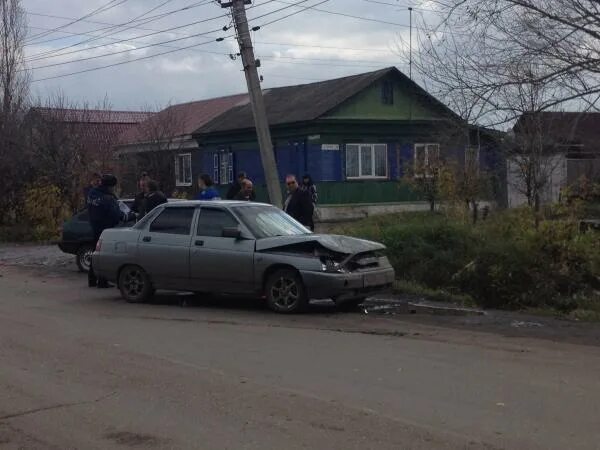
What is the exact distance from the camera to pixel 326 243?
11750 millimetres

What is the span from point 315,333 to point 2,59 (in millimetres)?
31510

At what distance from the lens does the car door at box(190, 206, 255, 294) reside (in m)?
12.1

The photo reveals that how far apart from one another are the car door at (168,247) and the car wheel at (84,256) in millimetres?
5294

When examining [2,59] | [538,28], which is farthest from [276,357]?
[2,59]

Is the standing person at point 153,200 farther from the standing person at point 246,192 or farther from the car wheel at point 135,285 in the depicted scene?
the car wheel at point 135,285

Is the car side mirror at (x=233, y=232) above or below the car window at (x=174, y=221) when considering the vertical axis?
below

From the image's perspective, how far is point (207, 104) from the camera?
142 feet

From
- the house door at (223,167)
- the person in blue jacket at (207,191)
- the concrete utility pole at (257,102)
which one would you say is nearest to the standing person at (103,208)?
the person in blue jacket at (207,191)

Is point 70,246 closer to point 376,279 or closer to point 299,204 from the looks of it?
point 299,204

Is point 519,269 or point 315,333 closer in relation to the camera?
point 315,333

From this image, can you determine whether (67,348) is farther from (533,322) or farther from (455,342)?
(533,322)

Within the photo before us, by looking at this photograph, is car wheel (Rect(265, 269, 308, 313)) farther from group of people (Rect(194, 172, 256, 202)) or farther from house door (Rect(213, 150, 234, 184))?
house door (Rect(213, 150, 234, 184))

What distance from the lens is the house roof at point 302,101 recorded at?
31672 millimetres

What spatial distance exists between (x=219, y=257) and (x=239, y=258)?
0.35 m
